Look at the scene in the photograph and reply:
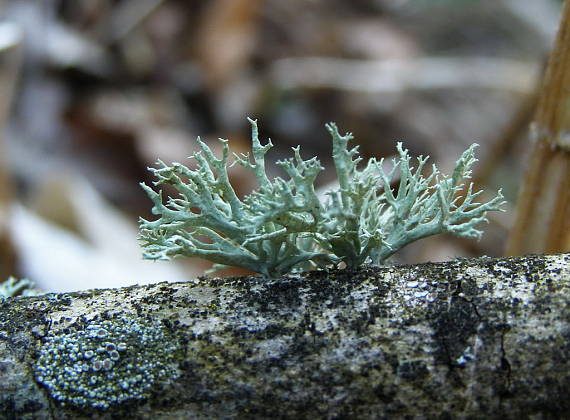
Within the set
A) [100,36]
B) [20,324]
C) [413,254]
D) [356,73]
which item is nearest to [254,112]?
[356,73]

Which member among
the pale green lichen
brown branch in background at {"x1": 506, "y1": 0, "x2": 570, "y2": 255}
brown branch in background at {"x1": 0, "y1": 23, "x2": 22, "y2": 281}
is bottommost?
the pale green lichen

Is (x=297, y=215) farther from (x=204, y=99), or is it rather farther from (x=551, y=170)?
(x=204, y=99)

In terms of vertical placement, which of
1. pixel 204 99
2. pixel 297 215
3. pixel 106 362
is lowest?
pixel 106 362

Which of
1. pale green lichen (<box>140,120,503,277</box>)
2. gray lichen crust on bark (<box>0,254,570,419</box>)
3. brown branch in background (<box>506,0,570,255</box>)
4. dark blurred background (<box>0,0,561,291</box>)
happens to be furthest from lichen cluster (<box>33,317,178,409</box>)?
dark blurred background (<box>0,0,561,291</box>)

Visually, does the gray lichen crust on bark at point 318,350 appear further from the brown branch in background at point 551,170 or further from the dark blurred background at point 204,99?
the dark blurred background at point 204,99

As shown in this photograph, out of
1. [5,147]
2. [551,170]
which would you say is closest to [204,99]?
[5,147]

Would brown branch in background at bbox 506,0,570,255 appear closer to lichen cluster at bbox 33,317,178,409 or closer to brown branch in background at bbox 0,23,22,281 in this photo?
lichen cluster at bbox 33,317,178,409
